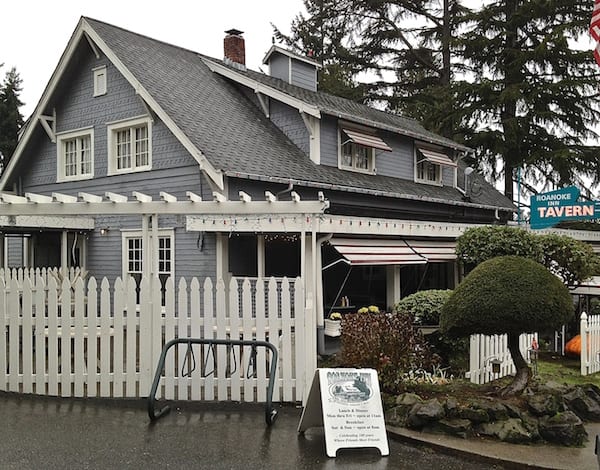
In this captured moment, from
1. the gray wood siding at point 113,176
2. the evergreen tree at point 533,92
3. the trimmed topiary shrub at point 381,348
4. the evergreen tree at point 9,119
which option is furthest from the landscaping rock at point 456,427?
the evergreen tree at point 9,119

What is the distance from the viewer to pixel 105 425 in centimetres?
599

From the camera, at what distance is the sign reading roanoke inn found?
50.8 ft

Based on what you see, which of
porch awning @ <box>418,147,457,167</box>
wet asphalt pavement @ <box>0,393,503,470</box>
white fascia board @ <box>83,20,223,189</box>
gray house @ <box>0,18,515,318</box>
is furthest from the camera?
porch awning @ <box>418,147,457,167</box>

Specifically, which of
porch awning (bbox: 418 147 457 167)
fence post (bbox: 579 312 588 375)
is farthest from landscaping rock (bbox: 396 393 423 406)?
porch awning (bbox: 418 147 457 167)

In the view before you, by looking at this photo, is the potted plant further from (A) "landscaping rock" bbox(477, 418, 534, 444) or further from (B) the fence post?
(A) "landscaping rock" bbox(477, 418, 534, 444)

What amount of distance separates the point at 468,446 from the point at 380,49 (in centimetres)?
3019

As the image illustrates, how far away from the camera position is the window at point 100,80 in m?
15.9

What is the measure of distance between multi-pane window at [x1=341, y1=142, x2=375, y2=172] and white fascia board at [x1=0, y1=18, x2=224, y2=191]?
517cm

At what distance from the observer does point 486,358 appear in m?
8.45

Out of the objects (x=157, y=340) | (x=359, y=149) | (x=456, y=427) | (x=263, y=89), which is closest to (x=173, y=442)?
(x=157, y=340)

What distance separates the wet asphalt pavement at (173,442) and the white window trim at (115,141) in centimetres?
891

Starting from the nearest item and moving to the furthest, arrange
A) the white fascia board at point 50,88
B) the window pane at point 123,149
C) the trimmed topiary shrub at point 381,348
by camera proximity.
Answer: the trimmed topiary shrub at point 381,348
the window pane at point 123,149
the white fascia board at point 50,88

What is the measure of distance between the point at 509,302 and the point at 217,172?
7.49 meters

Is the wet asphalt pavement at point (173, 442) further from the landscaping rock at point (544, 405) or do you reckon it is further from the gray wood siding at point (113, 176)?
the gray wood siding at point (113, 176)
